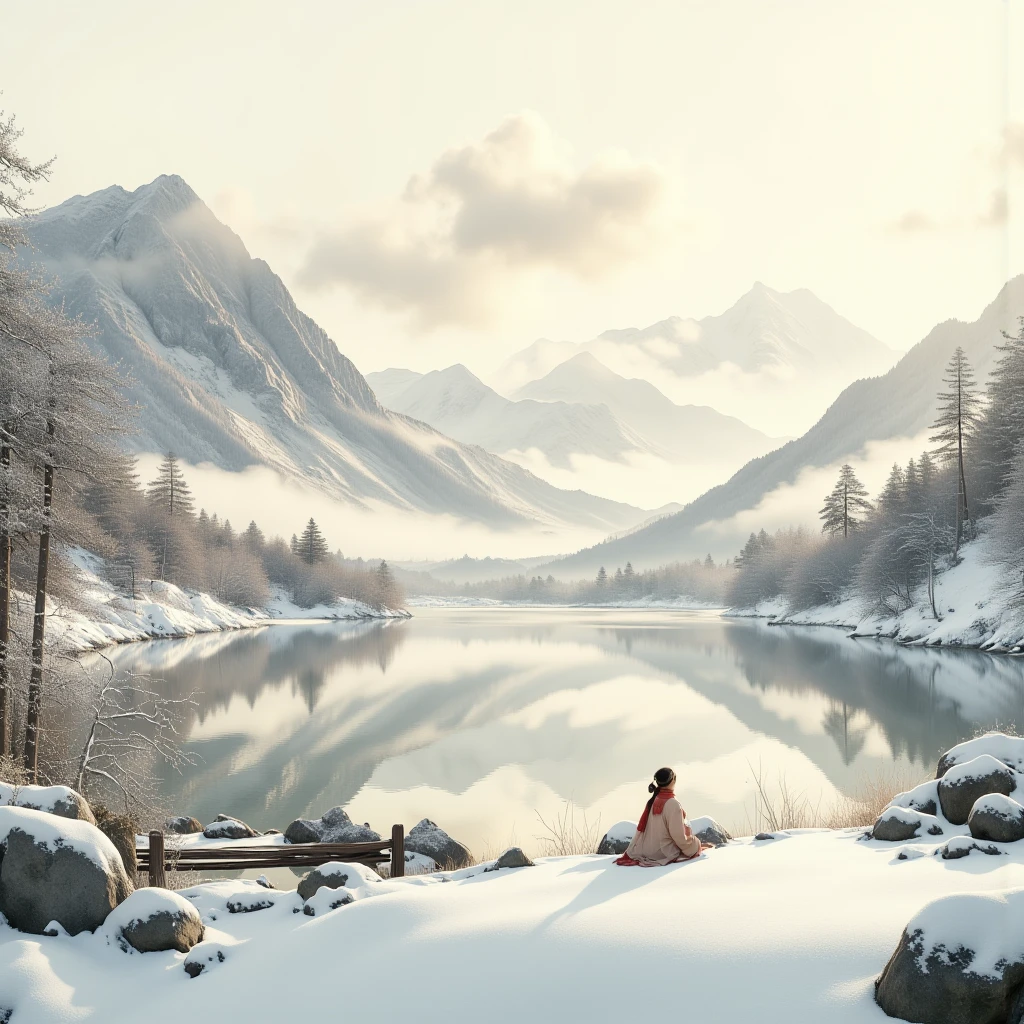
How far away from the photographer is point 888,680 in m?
45.7

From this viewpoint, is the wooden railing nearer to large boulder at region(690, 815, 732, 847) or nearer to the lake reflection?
large boulder at region(690, 815, 732, 847)

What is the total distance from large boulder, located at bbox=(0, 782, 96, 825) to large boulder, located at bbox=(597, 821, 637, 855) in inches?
295

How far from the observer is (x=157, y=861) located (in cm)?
1164

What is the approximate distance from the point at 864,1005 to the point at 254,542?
454 ft

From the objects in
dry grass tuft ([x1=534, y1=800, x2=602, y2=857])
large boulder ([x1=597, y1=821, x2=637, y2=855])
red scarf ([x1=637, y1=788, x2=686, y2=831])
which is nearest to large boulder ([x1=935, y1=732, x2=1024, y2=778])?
red scarf ([x1=637, y1=788, x2=686, y2=831])

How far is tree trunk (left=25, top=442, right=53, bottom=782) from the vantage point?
736 inches

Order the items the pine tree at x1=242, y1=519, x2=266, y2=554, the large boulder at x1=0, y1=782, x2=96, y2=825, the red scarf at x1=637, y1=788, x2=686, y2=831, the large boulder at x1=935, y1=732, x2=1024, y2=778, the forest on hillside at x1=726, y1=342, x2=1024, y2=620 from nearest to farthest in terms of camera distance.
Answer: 1. the large boulder at x1=0, y1=782, x2=96, y2=825
2. the red scarf at x1=637, y1=788, x2=686, y2=831
3. the large boulder at x1=935, y1=732, x2=1024, y2=778
4. the forest on hillside at x1=726, y1=342, x2=1024, y2=620
5. the pine tree at x1=242, y1=519, x2=266, y2=554

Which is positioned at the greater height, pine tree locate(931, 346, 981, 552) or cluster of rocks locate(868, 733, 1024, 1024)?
pine tree locate(931, 346, 981, 552)

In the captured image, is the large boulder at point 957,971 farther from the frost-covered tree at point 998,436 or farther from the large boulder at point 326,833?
the frost-covered tree at point 998,436

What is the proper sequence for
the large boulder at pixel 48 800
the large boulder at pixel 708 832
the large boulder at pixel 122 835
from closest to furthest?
the large boulder at pixel 48 800, the large boulder at pixel 122 835, the large boulder at pixel 708 832

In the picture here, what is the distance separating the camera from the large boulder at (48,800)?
10.1 metres

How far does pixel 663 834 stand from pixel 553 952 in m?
3.44

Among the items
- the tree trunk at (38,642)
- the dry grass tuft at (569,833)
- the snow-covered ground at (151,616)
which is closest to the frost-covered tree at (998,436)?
the dry grass tuft at (569,833)

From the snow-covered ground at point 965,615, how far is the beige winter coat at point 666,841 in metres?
39.3
